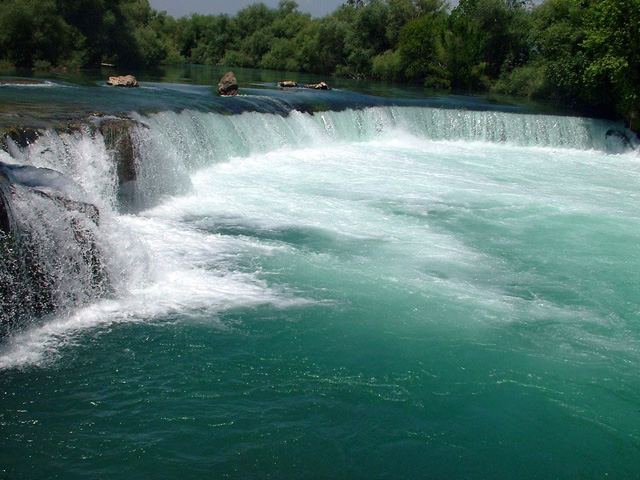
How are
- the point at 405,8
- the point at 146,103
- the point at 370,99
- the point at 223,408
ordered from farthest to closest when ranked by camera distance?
the point at 405,8 → the point at 370,99 → the point at 146,103 → the point at 223,408

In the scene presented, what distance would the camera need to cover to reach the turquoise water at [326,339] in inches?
177

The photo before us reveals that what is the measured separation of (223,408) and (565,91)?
26922 millimetres

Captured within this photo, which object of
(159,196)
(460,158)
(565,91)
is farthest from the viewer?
(565,91)

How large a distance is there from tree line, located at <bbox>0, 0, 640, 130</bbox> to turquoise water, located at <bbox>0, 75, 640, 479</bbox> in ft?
38.9

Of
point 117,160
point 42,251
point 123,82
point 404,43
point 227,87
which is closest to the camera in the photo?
point 42,251

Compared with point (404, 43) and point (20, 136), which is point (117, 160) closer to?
point (20, 136)

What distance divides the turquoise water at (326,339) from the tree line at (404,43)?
1185 centimetres

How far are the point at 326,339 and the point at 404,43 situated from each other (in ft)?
118

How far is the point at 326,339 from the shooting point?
6.07 meters

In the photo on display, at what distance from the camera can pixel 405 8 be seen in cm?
4419

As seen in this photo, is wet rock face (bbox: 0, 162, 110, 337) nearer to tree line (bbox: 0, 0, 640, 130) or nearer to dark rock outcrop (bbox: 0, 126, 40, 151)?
dark rock outcrop (bbox: 0, 126, 40, 151)

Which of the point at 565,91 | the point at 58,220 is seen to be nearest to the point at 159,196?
the point at 58,220

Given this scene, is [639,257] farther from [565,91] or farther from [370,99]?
[565,91]

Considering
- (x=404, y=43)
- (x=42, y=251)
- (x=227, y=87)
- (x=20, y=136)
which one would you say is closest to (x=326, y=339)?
(x=42, y=251)
